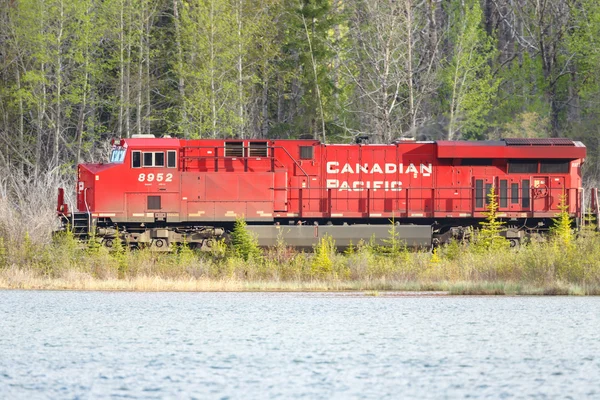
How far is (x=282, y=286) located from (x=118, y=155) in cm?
941

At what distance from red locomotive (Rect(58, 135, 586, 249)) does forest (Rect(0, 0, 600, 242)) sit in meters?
10.6

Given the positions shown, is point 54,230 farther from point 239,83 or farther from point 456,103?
point 456,103

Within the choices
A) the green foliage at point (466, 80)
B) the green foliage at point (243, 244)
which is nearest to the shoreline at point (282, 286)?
the green foliage at point (243, 244)

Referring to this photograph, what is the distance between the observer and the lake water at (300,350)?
22.4 ft

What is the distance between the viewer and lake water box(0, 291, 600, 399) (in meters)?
6.83

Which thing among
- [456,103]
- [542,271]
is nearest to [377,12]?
[456,103]

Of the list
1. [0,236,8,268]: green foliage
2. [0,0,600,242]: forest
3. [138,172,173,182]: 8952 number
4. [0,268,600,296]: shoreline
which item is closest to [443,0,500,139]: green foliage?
[0,0,600,242]: forest

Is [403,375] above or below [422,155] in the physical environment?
below

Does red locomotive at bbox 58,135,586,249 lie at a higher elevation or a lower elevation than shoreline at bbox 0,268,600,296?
higher

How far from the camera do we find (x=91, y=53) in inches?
1561

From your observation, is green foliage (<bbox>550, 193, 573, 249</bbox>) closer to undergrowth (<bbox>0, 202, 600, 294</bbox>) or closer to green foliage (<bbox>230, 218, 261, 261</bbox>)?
undergrowth (<bbox>0, 202, 600, 294</bbox>)

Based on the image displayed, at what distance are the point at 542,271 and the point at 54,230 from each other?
12441mm

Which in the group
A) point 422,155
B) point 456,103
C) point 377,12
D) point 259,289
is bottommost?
point 259,289

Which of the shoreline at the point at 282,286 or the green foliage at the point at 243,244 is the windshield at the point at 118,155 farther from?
the shoreline at the point at 282,286
